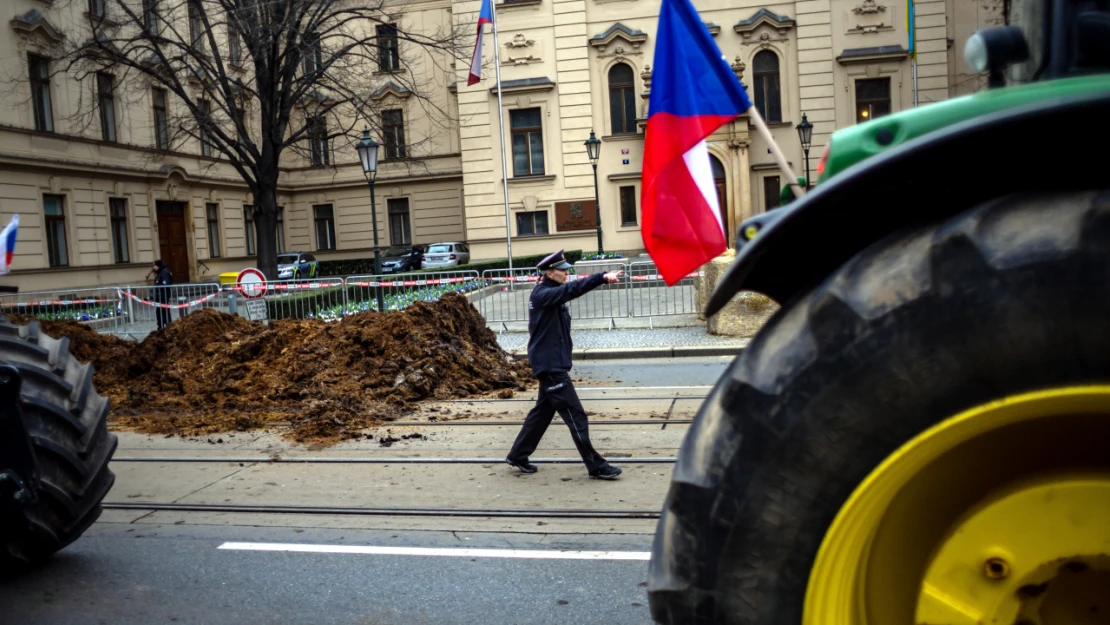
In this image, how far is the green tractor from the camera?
5.09 feet

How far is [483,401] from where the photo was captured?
10812 millimetres

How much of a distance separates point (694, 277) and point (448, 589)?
553 inches

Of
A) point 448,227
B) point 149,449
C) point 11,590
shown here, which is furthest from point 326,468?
point 448,227

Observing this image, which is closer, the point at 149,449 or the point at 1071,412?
the point at 1071,412

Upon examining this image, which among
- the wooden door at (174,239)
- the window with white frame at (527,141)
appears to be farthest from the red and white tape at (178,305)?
the window with white frame at (527,141)

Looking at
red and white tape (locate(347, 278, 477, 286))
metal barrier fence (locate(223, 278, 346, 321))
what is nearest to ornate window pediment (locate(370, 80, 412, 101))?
red and white tape (locate(347, 278, 477, 286))

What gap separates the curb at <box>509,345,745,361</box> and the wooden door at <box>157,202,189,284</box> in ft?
88.6

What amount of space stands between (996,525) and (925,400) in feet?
1.14

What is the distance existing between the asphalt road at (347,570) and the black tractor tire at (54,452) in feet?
1.05

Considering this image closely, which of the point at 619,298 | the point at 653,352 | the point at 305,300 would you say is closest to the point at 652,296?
the point at 619,298

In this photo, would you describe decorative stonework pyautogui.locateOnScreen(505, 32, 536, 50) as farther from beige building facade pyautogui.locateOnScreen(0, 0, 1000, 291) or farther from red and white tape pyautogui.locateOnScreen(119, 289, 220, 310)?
red and white tape pyautogui.locateOnScreen(119, 289, 220, 310)

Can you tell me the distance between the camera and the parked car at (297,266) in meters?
42.1

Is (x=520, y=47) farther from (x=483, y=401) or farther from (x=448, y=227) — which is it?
(x=483, y=401)

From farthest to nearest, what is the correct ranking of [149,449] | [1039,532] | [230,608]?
[149,449] → [230,608] → [1039,532]
